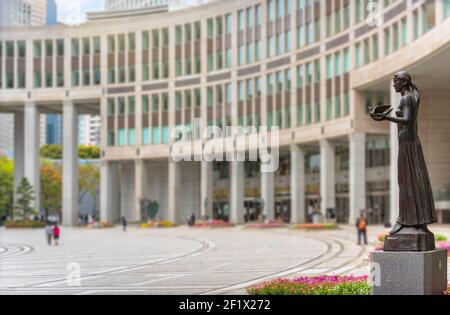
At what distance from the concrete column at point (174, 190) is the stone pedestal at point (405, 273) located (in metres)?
80.4

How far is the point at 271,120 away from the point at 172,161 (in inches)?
738

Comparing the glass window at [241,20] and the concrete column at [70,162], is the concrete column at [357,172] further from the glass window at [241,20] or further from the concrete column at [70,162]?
the concrete column at [70,162]

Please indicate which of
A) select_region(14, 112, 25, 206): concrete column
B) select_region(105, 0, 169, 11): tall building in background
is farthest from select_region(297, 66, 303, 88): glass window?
select_region(14, 112, 25, 206): concrete column

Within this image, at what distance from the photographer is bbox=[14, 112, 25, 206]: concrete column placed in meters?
107

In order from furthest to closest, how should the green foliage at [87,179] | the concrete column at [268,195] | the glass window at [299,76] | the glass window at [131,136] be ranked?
the green foliage at [87,179] → the glass window at [131,136] → the concrete column at [268,195] → the glass window at [299,76]

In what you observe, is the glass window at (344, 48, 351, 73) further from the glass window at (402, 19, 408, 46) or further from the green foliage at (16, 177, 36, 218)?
the green foliage at (16, 177, 36, 218)

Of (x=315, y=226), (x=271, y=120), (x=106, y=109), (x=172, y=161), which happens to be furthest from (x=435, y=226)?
(x=106, y=109)

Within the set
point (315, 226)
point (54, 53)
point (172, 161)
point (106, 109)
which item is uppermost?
point (54, 53)

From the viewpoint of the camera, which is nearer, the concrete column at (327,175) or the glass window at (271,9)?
the concrete column at (327,175)

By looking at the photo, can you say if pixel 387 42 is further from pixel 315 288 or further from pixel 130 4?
pixel 130 4

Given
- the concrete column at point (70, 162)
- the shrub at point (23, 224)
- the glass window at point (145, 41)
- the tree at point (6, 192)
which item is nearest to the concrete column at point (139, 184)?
the concrete column at point (70, 162)

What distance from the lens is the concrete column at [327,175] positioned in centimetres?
7469
